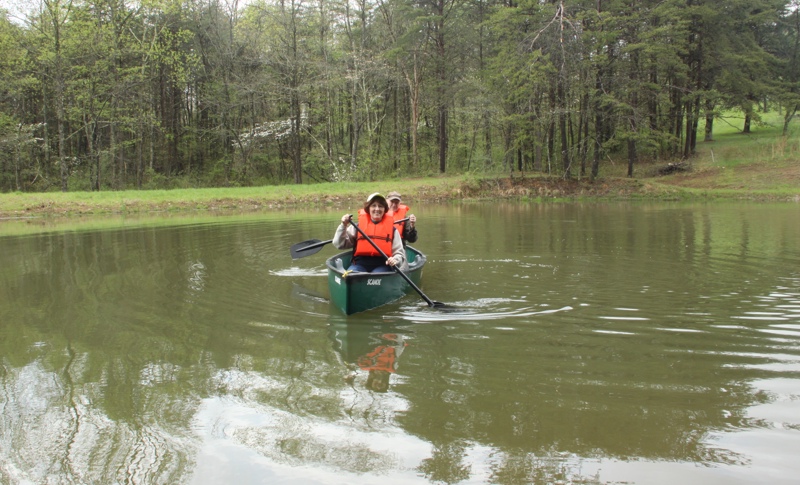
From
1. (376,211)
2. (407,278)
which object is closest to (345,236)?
(376,211)

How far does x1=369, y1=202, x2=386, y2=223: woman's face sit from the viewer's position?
7574mm

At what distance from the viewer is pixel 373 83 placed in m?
32.5

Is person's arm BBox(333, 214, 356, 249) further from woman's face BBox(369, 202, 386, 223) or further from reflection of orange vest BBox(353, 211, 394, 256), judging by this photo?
woman's face BBox(369, 202, 386, 223)

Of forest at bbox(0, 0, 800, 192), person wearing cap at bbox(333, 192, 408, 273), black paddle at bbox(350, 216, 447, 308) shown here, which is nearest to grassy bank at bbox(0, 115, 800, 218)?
forest at bbox(0, 0, 800, 192)

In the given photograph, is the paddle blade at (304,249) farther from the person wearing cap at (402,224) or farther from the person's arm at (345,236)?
the person wearing cap at (402,224)

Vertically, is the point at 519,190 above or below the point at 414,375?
above

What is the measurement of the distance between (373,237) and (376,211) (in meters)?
0.35

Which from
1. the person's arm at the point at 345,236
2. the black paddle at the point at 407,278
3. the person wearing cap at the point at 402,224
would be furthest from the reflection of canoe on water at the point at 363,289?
the person wearing cap at the point at 402,224

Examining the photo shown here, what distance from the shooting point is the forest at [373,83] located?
24375 mm

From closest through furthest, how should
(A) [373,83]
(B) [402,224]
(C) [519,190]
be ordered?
(B) [402,224], (C) [519,190], (A) [373,83]

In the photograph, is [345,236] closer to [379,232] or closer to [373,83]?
[379,232]

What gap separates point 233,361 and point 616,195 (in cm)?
2233

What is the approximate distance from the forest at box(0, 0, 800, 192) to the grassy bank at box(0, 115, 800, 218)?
3.88 ft

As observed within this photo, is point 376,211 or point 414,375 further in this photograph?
point 376,211
